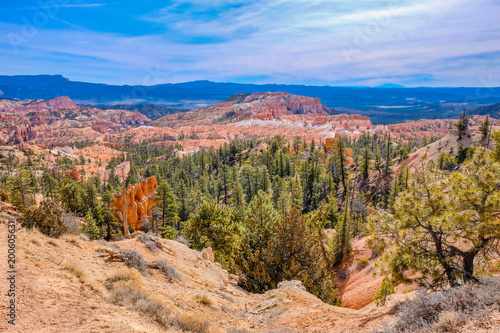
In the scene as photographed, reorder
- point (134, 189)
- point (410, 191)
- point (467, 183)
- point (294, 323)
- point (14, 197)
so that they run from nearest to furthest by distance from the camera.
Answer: point (467, 183)
point (294, 323)
point (410, 191)
point (14, 197)
point (134, 189)

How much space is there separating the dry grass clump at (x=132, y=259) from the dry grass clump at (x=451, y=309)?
9.15 meters

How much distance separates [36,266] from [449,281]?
13.1m

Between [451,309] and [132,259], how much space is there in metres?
11.0

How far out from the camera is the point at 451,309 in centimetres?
623

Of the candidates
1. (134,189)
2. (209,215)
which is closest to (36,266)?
(209,215)

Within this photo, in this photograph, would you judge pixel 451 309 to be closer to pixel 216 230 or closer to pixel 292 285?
pixel 292 285

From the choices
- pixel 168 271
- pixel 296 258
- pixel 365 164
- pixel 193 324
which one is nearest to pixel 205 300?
pixel 193 324

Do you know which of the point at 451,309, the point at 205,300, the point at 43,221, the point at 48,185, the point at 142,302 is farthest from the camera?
the point at 48,185

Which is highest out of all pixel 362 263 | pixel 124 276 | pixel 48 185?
pixel 124 276

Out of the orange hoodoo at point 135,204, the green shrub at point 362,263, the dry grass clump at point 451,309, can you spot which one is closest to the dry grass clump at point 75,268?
the dry grass clump at point 451,309

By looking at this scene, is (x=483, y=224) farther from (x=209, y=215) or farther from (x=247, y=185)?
(x=247, y=185)

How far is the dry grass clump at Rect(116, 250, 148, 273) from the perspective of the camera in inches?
461

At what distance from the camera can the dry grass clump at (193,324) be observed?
7812 millimetres

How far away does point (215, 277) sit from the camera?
1580 cm
